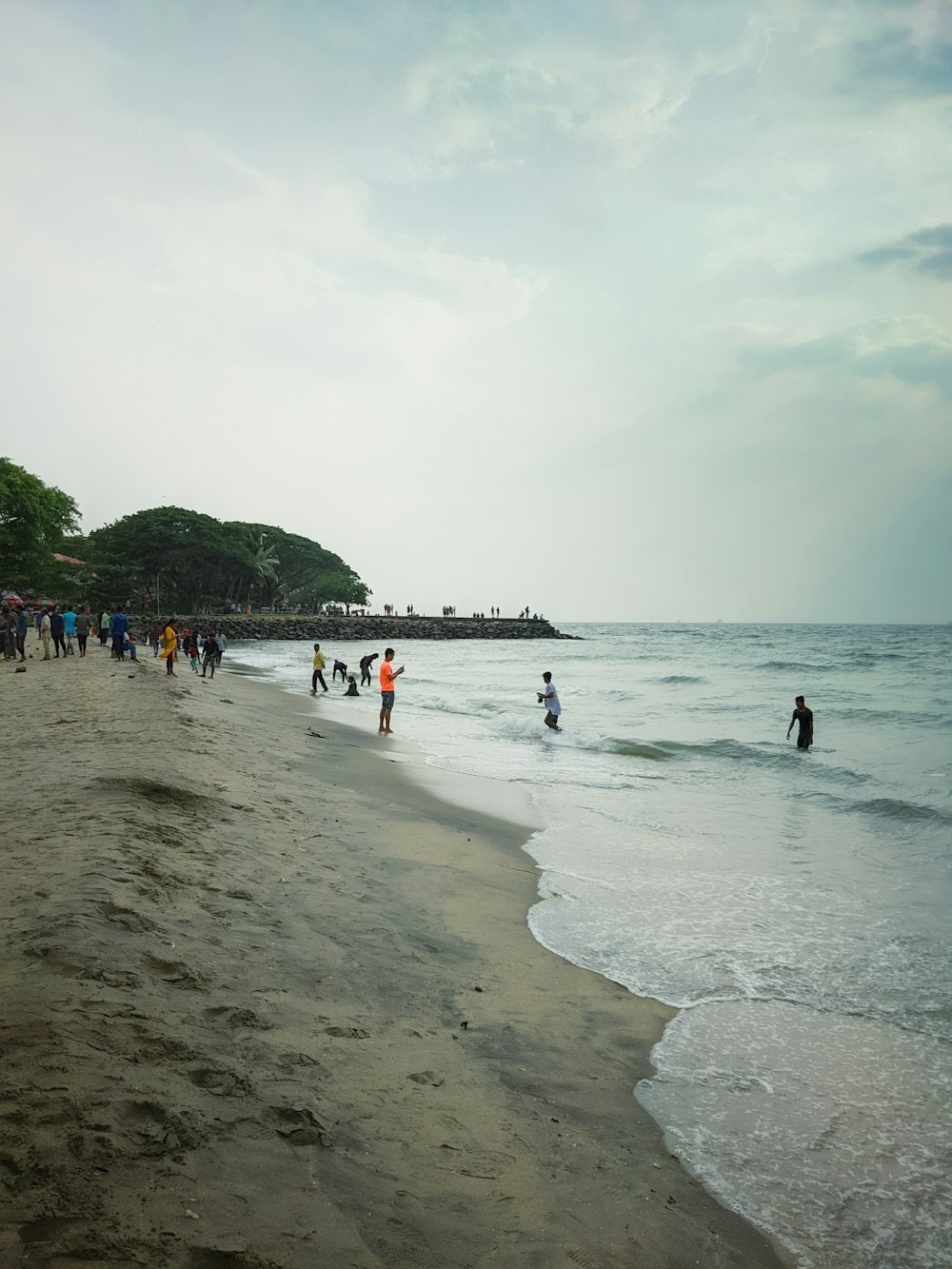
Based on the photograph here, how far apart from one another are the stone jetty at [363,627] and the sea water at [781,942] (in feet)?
173

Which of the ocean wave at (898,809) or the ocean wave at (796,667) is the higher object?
the ocean wave at (796,667)

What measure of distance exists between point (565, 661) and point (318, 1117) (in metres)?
51.3

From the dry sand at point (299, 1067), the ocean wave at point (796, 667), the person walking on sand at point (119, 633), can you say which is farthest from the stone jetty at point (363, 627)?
the dry sand at point (299, 1067)

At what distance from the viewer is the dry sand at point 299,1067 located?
254 centimetres

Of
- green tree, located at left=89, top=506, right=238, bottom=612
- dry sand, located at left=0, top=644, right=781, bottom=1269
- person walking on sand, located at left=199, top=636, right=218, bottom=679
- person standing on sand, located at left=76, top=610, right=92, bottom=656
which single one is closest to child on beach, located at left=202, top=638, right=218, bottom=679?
person walking on sand, located at left=199, top=636, right=218, bottom=679

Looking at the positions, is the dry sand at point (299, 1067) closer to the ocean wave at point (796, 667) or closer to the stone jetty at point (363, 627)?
the ocean wave at point (796, 667)

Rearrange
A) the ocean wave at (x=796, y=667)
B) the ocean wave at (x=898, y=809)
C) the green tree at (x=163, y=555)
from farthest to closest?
1. the green tree at (x=163, y=555)
2. the ocean wave at (x=796, y=667)
3. the ocean wave at (x=898, y=809)

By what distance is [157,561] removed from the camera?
71750mm

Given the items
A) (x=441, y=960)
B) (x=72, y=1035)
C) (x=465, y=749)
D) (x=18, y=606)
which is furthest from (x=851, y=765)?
(x=18, y=606)

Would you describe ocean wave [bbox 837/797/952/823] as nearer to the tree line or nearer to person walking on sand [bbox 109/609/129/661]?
person walking on sand [bbox 109/609/129/661]

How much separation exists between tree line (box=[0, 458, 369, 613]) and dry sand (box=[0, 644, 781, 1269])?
54488 mm

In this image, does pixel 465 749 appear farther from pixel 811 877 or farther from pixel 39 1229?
pixel 39 1229

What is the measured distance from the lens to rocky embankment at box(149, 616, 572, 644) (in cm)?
7175

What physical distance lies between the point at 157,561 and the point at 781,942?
73942mm
